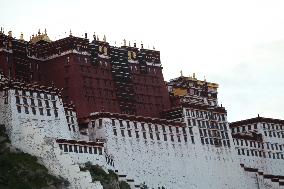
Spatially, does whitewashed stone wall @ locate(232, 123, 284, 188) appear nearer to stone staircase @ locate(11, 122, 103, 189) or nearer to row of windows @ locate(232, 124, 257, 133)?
row of windows @ locate(232, 124, 257, 133)

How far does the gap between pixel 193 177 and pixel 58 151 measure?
29.4 meters

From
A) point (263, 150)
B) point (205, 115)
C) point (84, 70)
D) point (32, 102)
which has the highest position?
point (84, 70)

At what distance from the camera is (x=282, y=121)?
144000 millimetres

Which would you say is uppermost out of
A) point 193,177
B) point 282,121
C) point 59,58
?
point 59,58

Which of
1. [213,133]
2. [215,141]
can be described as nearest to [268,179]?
[215,141]

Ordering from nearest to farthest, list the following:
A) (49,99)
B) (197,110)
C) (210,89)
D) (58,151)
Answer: (58,151) < (49,99) < (197,110) < (210,89)

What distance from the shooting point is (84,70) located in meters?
120

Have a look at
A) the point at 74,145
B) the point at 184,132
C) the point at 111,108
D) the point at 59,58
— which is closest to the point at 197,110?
the point at 184,132

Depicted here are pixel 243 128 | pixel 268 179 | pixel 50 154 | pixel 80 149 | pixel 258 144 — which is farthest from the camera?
pixel 243 128

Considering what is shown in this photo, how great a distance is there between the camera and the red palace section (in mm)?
114500

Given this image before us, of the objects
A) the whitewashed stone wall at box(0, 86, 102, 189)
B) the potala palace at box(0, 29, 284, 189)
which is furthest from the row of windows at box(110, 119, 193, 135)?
the whitewashed stone wall at box(0, 86, 102, 189)

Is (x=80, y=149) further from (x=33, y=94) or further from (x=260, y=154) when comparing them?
(x=260, y=154)

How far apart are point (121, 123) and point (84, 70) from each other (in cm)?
1262

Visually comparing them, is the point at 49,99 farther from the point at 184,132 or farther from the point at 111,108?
the point at 184,132
